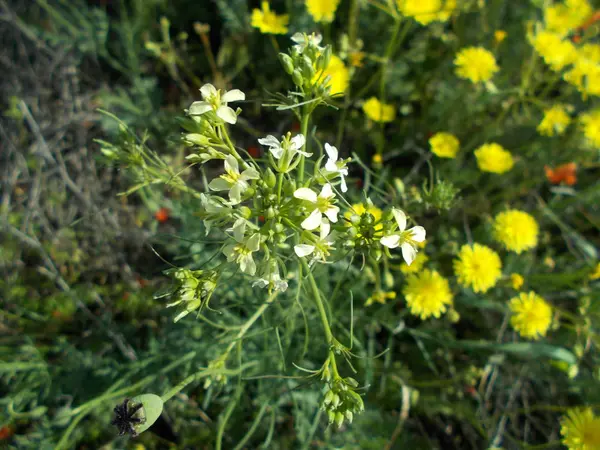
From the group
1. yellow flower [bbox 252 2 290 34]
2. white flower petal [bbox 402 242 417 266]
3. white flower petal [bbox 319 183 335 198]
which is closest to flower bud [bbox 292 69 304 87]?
white flower petal [bbox 319 183 335 198]

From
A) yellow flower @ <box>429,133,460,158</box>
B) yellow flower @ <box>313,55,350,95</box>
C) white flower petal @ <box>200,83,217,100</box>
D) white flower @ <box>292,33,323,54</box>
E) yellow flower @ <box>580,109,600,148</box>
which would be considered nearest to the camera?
white flower petal @ <box>200,83,217,100</box>

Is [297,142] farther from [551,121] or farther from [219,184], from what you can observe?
[551,121]

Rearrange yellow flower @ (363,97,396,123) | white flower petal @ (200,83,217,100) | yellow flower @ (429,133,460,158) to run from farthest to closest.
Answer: yellow flower @ (363,97,396,123), yellow flower @ (429,133,460,158), white flower petal @ (200,83,217,100)

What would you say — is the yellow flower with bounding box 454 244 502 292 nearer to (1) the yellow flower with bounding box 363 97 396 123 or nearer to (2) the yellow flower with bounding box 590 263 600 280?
(2) the yellow flower with bounding box 590 263 600 280

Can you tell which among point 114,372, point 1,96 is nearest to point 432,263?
point 114,372

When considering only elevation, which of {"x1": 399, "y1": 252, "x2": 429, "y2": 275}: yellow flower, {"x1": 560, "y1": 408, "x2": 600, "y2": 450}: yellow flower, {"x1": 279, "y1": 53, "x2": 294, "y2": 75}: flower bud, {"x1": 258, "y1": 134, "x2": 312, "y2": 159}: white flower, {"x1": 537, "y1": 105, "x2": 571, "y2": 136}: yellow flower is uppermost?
{"x1": 279, "y1": 53, "x2": 294, "y2": 75}: flower bud

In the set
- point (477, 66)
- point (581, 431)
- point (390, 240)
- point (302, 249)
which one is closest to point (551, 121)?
point (477, 66)
